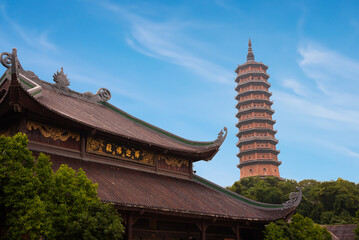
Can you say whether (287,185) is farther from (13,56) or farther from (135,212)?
(13,56)

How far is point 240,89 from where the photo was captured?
71.4 meters

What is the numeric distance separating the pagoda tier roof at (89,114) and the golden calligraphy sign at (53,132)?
1.01ft

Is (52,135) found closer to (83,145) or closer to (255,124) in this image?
(83,145)

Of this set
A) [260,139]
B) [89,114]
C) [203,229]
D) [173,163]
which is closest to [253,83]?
[260,139]

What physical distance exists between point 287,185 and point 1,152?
5278cm

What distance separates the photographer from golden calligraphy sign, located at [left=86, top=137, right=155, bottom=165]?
15047mm

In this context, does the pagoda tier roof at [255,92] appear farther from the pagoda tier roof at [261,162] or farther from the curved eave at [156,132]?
the curved eave at [156,132]

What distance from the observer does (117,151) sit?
52.0ft

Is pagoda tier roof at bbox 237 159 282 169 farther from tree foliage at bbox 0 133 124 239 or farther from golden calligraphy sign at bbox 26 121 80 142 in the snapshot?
tree foliage at bbox 0 133 124 239

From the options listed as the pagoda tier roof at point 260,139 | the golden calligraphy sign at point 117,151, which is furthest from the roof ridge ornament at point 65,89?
the pagoda tier roof at point 260,139

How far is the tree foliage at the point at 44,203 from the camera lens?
8352mm

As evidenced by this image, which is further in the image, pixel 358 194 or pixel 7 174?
pixel 358 194

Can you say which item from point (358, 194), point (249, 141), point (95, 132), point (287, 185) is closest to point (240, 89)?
point (249, 141)

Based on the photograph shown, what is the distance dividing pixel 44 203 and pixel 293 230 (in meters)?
12.4
